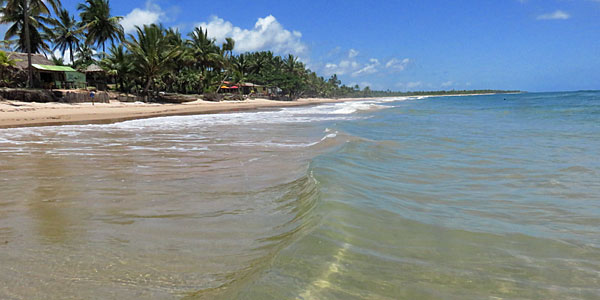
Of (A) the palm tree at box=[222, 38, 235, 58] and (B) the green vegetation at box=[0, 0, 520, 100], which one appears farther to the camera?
(A) the palm tree at box=[222, 38, 235, 58]

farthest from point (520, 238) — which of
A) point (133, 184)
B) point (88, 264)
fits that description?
point (133, 184)

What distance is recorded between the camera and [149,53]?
31391 mm

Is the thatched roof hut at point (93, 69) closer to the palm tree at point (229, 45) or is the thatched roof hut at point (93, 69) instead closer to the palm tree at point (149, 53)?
the palm tree at point (149, 53)

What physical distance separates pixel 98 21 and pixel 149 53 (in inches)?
473

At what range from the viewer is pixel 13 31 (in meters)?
33.2

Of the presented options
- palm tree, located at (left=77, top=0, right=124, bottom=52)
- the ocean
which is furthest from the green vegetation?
the ocean

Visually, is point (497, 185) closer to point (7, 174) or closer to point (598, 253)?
point (598, 253)

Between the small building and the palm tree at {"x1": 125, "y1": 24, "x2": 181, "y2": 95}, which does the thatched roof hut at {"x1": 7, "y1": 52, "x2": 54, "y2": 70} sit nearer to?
the small building

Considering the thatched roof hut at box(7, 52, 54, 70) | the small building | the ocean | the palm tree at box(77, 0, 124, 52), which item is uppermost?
the palm tree at box(77, 0, 124, 52)

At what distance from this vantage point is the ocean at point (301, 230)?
183 centimetres

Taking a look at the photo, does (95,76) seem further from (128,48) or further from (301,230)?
(301,230)

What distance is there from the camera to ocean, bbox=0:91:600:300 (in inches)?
72.1

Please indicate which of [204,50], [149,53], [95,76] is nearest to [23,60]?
[95,76]

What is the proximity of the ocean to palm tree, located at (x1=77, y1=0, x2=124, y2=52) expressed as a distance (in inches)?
1572
